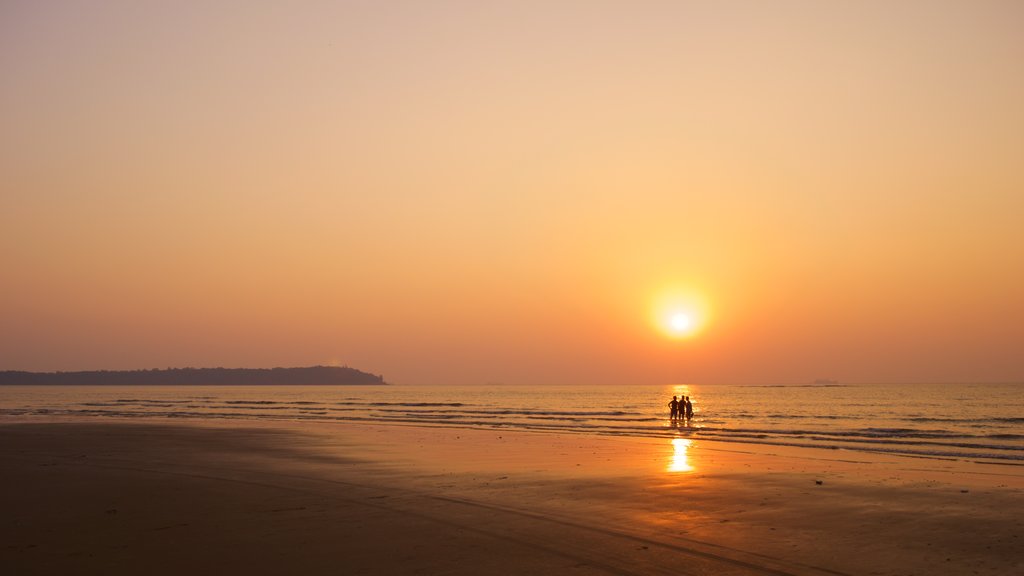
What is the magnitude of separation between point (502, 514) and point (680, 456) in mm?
16048

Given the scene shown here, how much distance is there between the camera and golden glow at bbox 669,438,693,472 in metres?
24.8

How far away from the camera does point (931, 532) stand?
14.0 meters

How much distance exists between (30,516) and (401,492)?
772cm

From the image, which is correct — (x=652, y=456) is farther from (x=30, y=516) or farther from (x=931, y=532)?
(x=30, y=516)

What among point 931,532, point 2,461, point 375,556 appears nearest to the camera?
point 375,556

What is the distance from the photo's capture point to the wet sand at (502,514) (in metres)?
11.4

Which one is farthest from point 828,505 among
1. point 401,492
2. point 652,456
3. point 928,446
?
point 928,446

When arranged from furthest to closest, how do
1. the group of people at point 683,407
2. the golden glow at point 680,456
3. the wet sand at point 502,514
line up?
the group of people at point 683,407 → the golden glow at point 680,456 → the wet sand at point 502,514

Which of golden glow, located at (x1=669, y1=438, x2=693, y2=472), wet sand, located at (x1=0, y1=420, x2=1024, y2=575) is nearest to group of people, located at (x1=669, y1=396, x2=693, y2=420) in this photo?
golden glow, located at (x1=669, y1=438, x2=693, y2=472)

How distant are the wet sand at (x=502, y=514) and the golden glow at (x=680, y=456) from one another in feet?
0.69

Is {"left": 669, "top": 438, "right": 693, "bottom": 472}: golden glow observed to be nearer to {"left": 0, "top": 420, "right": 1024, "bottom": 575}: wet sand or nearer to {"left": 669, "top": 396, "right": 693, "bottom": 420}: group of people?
{"left": 0, "top": 420, "right": 1024, "bottom": 575}: wet sand

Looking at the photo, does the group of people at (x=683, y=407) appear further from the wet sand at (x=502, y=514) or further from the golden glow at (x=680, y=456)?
the wet sand at (x=502, y=514)

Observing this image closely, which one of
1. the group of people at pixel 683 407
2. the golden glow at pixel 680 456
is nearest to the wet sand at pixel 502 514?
the golden glow at pixel 680 456

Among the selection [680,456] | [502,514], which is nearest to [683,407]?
[680,456]
